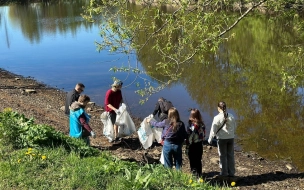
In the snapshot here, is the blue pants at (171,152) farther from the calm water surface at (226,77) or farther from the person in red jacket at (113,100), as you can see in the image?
the person in red jacket at (113,100)

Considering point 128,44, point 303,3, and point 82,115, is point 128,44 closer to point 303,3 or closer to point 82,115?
point 82,115

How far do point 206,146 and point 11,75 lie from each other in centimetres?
1557

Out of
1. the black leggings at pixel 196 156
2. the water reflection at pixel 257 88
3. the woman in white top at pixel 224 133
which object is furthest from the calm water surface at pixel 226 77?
the woman in white top at pixel 224 133

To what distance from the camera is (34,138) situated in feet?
20.4

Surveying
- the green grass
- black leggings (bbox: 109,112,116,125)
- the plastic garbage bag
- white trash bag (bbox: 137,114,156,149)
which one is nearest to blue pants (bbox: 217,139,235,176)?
white trash bag (bbox: 137,114,156,149)

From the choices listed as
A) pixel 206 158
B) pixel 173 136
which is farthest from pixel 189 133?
pixel 206 158

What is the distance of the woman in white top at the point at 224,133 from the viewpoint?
23.6ft

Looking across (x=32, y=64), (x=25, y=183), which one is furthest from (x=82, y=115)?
(x=32, y=64)

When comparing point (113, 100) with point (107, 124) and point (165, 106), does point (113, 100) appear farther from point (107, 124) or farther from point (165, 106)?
point (165, 106)

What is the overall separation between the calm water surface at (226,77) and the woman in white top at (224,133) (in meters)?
1.76

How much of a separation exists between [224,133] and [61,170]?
333 centimetres

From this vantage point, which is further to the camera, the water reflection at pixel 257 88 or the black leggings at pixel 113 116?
the water reflection at pixel 257 88

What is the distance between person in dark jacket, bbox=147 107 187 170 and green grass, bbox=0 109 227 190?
127 centimetres

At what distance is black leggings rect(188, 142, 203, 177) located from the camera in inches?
283
